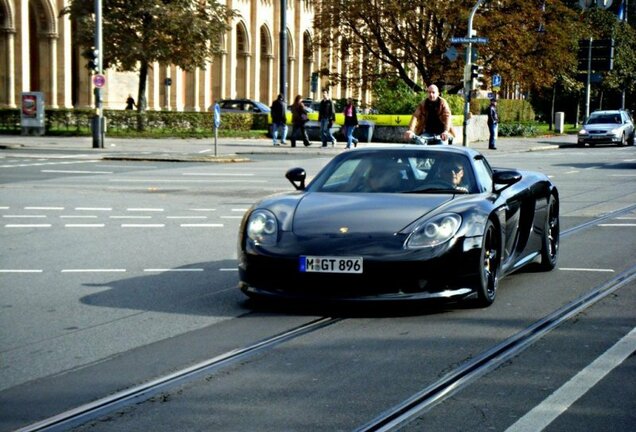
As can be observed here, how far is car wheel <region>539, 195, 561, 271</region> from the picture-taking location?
10653 millimetres

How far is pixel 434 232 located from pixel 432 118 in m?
7.79

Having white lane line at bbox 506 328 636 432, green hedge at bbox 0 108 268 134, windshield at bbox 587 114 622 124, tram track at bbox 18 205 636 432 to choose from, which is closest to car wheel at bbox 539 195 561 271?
tram track at bbox 18 205 636 432

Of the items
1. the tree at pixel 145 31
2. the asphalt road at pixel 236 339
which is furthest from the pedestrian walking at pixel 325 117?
the asphalt road at pixel 236 339

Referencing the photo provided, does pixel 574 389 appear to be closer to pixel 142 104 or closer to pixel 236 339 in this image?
pixel 236 339

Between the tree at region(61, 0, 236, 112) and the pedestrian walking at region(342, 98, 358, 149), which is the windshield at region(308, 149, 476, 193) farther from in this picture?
the tree at region(61, 0, 236, 112)

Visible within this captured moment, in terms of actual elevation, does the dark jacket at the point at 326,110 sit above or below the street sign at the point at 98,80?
below

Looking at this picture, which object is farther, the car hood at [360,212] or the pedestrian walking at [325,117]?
the pedestrian walking at [325,117]

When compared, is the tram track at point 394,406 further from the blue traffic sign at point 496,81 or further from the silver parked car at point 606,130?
the blue traffic sign at point 496,81

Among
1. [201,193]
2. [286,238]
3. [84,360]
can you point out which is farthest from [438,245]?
[201,193]

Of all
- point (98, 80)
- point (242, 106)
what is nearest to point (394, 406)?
point (98, 80)

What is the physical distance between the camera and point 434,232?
8.16 m

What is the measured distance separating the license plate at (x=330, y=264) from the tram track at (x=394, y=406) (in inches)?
13.5

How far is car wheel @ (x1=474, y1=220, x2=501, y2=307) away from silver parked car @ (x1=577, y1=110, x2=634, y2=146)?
40767mm

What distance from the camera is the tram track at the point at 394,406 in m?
5.29
